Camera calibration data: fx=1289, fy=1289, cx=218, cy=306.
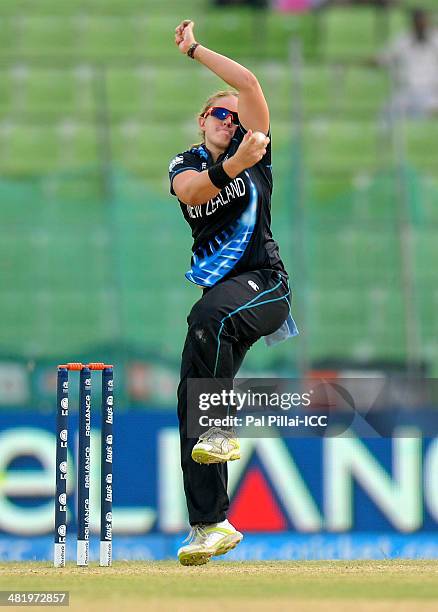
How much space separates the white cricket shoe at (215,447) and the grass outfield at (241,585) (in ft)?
1.14

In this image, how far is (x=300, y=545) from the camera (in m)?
5.70

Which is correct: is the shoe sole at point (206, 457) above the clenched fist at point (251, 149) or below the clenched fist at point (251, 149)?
below

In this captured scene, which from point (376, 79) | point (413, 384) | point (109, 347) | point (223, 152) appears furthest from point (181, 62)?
Answer: point (223, 152)

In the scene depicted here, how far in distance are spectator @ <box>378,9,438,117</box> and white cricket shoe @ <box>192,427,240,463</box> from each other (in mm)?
6729

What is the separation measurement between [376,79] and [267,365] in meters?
3.47

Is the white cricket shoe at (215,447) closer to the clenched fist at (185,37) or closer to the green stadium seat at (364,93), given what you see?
the clenched fist at (185,37)

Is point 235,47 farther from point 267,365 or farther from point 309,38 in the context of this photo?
point 267,365

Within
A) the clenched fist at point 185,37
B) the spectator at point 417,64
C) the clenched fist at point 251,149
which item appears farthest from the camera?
the spectator at point 417,64

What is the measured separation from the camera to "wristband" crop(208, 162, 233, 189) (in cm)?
397

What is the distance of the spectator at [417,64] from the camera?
10.5 meters

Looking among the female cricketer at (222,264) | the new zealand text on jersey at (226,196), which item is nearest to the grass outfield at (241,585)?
the female cricketer at (222,264)

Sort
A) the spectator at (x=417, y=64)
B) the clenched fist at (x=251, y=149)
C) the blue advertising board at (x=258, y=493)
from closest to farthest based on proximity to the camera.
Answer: the clenched fist at (x=251, y=149)
the blue advertising board at (x=258, y=493)
the spectator at (x=417, y=64)

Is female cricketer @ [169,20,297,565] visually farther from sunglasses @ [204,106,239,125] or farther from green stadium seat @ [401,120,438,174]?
green stadium seat @ [401,120,438,174]

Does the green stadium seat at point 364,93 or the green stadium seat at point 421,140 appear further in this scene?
the green stadium seat at point 421,140
